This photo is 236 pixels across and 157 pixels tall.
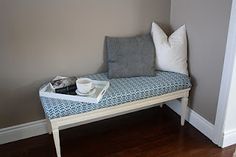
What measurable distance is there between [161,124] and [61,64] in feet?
3.64

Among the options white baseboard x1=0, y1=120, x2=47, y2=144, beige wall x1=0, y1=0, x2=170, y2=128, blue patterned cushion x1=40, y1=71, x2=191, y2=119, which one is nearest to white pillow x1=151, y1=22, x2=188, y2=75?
blue patterned cushion x1=40, y1=71, x2=191, y2=119

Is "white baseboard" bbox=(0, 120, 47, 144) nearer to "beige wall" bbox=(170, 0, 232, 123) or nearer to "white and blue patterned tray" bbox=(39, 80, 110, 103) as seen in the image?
"white and blue patterned tray" bbox=(39, 80, 110, 103)

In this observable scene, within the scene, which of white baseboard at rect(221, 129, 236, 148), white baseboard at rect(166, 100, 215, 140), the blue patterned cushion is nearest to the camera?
the blue patterned cushion

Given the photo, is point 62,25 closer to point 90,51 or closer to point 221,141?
point 90,51

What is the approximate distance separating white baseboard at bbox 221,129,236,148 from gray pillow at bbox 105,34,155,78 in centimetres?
80

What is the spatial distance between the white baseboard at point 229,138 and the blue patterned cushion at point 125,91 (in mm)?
508

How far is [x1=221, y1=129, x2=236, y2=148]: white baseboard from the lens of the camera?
2.14m

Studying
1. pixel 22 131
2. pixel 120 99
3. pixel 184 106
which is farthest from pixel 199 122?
pixel 22 131

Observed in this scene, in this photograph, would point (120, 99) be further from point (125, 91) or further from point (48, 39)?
point (48, 39)

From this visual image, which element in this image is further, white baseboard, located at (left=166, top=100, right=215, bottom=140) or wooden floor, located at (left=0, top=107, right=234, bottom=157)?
white baseboard, located at (left=166, top=100, right=215, bottom=140)

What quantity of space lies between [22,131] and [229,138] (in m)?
1.79

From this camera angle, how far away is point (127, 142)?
88.4 inches

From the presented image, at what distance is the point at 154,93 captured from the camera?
2182 mm

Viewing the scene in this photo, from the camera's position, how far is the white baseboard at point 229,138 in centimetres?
214
